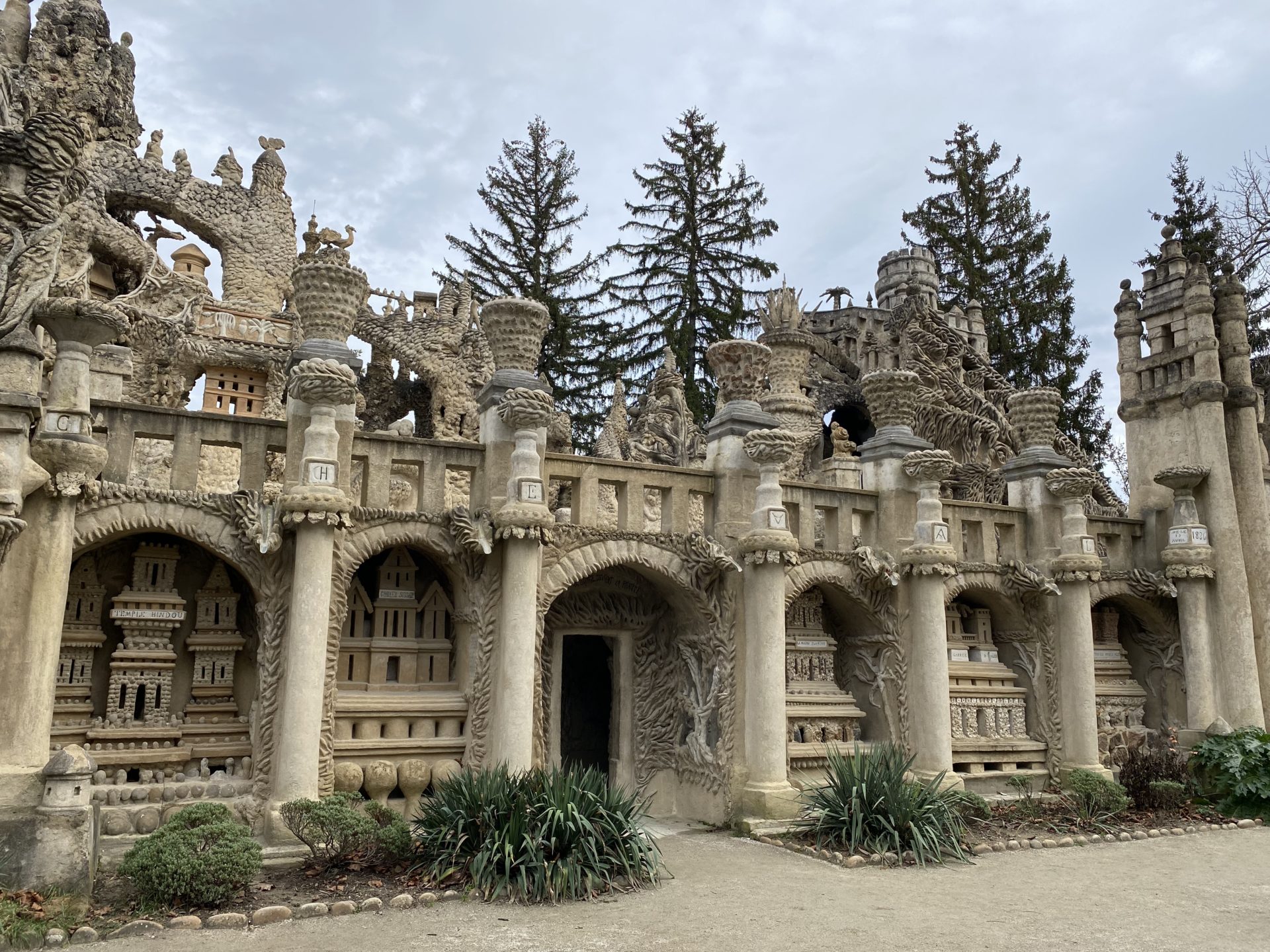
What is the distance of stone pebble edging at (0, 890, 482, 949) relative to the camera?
644 cm

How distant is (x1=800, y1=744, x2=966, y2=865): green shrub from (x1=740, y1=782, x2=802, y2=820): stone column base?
29 centimetres

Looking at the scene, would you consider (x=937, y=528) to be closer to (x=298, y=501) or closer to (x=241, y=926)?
(x=298, y=501)

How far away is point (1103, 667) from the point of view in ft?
49.7

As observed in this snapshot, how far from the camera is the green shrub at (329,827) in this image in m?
7.96

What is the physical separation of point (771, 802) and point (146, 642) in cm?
675

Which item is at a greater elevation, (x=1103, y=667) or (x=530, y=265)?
(x=530, y=265)

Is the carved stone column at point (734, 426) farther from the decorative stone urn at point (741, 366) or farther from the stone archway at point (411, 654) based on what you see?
the stone archway at point (411, 654)

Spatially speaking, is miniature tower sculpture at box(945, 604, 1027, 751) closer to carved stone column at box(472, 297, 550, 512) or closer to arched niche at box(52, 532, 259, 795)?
carved stone column at box(472, 297, 550, 512)

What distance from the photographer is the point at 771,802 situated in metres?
10.8

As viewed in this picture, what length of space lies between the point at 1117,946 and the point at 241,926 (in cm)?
625

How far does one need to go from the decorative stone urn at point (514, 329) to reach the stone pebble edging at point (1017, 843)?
592 centimetres

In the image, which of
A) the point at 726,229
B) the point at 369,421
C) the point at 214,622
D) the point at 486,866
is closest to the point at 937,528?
the point at 486,866

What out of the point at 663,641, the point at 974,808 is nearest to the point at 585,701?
the point at 663,641

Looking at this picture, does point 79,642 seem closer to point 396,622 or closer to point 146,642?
point 146,642
